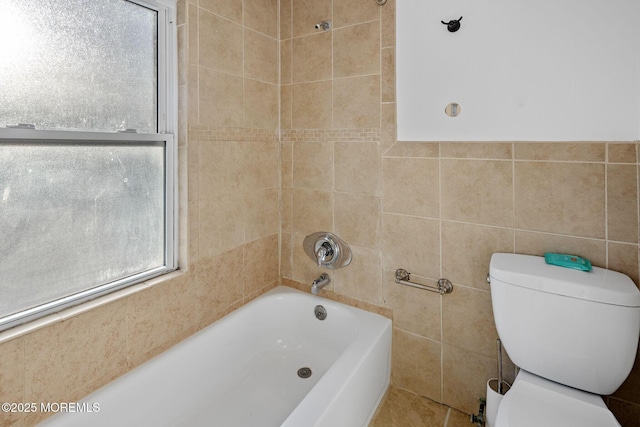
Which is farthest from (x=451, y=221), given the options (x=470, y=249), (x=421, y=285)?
(x=421, y=285)

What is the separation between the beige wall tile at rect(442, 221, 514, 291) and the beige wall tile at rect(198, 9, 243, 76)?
1.33m

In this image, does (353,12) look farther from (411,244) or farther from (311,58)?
(411,244)

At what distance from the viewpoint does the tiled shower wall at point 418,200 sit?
1.36m

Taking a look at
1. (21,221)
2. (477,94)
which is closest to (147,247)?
(21,221)

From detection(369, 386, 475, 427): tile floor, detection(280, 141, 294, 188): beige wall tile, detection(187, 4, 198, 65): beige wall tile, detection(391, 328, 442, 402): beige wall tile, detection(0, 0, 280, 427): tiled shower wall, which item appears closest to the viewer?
detection(0, 0, 280, 427): tiled shower wall

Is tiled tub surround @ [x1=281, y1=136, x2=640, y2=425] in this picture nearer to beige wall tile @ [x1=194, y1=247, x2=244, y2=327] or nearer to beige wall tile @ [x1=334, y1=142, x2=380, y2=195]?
beige wall tile @ [x1=334, y1=142, x2=380, y2=195]

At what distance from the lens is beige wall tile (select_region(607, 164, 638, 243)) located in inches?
50.4

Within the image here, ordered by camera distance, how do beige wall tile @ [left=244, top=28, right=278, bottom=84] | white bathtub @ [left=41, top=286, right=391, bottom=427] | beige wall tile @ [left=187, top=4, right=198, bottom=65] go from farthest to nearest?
beige wall tile @ [left=244, top=28, right=278, bottom=84]
beige wall tile @ [left=187, top=4, right=198, bottom=65]
white bathtub @ [left=41, top=286, right=391, bottom=427]

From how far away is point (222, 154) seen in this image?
5.82 ft

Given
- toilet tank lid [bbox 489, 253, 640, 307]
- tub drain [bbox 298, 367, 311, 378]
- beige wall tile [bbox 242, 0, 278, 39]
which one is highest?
beige wall tile [bbox 242, 0, 278, 39]

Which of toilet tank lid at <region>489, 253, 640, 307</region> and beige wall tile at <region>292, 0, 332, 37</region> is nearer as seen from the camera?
toilet tank lid at <region>489, 253, 640, 307</region>

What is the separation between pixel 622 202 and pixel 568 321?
19.5 inches

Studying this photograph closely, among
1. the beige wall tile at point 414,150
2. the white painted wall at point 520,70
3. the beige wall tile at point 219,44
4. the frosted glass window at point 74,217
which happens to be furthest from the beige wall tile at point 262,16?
the beige wall tile at point 414,150

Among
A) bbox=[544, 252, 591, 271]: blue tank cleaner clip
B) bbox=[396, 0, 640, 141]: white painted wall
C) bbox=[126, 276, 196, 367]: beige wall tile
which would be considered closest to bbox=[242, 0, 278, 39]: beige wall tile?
bbox=[396, 0, 640, 141]: white painted wall
